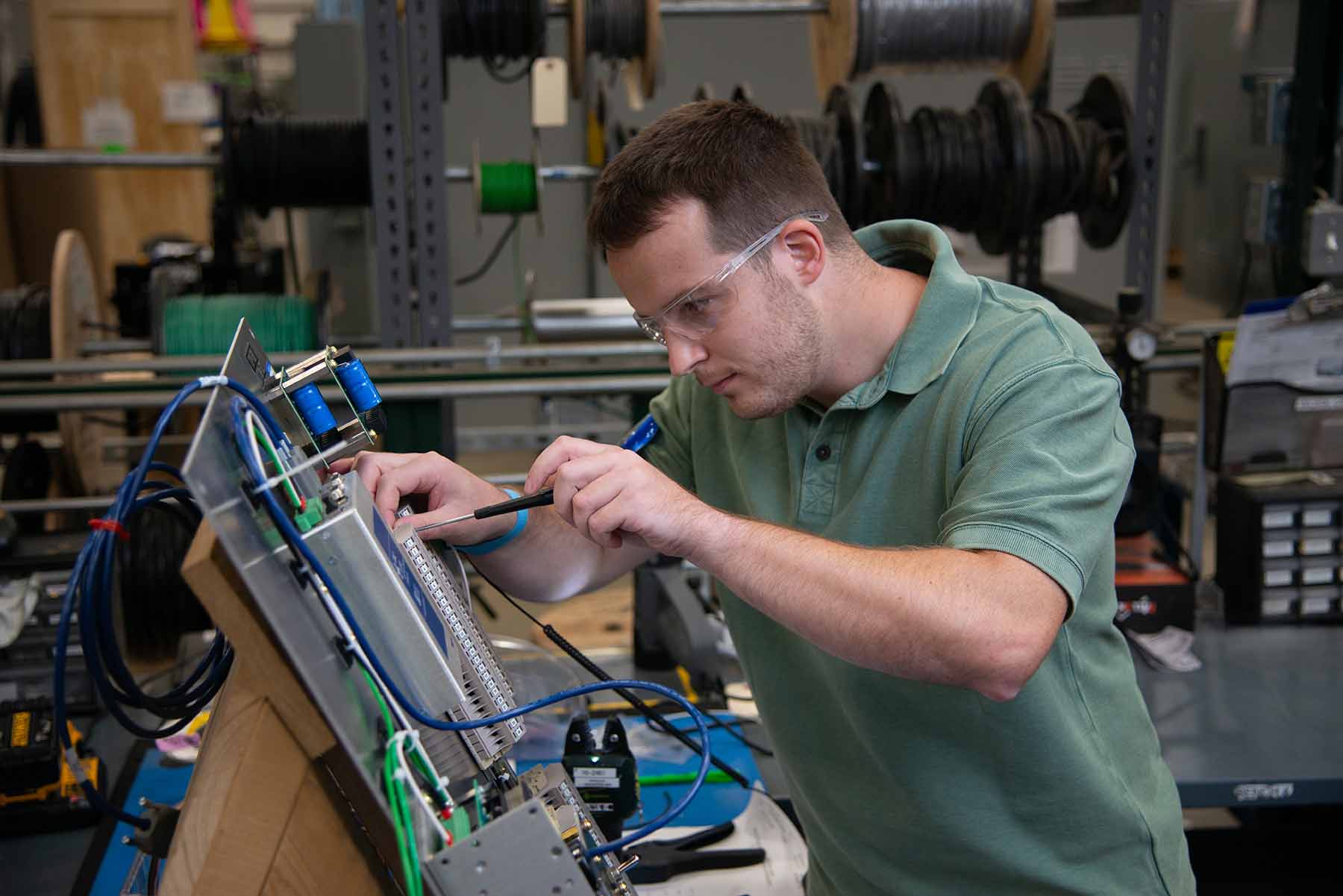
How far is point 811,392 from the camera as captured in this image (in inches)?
56.0

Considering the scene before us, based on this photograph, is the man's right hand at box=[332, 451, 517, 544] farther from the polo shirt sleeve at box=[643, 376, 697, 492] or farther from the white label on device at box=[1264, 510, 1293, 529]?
the white label on device at box=[1264, 510, 1293, 529]

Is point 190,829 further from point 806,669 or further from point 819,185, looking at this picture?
point 819,185

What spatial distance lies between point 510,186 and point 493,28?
40cm

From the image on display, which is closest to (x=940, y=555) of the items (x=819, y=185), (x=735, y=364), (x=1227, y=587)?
(x=735, y=364)

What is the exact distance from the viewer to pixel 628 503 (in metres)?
1.10

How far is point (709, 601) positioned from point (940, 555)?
126 centimetres

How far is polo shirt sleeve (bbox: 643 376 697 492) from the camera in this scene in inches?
63.3

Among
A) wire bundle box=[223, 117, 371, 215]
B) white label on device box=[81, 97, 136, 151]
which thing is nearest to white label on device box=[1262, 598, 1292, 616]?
wire bundle box=[223, 117, 371, 215]

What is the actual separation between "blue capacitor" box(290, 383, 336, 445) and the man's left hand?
212 millimetres

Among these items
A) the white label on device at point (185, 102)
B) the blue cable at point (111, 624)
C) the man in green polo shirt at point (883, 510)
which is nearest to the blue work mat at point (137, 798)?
the blue cable at point (111, 624)

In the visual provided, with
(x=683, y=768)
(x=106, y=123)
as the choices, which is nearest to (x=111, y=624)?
(x=683, y=768)

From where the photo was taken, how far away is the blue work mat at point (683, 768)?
1.70m

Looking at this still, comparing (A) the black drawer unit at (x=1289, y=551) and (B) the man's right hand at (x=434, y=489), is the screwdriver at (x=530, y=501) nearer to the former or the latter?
(B) the man's right hand at (x=434, y=489)

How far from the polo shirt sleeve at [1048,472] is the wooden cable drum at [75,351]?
196cm
